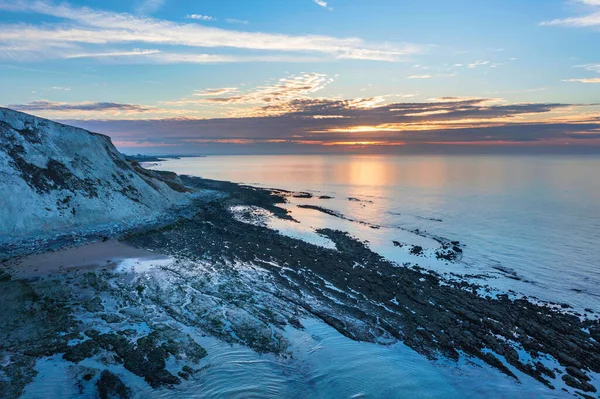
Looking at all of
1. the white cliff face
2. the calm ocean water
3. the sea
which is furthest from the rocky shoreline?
the white cliff face

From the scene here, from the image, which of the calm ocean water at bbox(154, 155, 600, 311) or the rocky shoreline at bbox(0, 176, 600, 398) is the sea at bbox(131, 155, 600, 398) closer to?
the calm ocean water at bbox(154, 155, 600, 311)

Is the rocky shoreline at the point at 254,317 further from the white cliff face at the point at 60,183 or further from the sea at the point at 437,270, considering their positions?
the white cliff face at the point at 60,183

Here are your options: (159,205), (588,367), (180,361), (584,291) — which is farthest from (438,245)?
(159,205)

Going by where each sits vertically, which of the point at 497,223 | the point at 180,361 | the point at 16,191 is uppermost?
the point at 16,191

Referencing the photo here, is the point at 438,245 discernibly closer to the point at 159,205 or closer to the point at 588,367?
the point at 588,367

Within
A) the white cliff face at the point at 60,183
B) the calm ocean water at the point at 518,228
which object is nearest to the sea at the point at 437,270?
the calm ocean water at the point at 518,228
